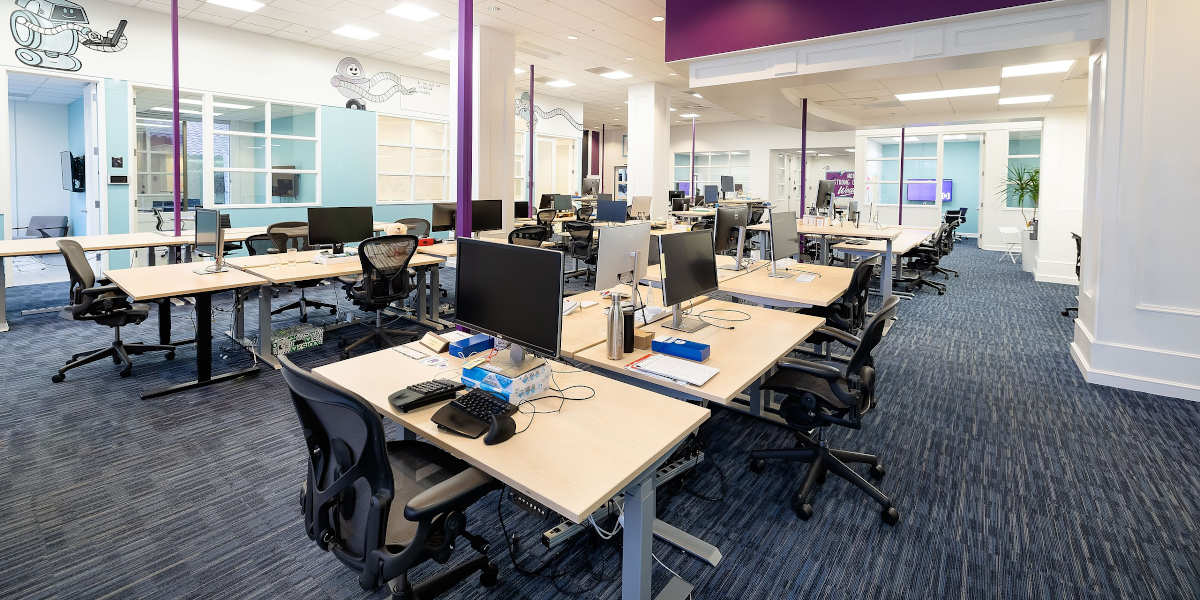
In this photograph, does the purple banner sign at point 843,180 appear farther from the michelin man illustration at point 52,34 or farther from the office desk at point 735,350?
the michelin man illustration at point 52,34

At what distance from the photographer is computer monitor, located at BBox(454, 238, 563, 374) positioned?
204 cm

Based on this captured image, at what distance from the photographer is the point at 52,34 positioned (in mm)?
7254

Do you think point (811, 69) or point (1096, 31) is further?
point (811, 69)

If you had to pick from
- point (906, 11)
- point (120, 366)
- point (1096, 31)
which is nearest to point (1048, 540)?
point (1096, 31)

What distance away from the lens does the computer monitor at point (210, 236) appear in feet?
15.0

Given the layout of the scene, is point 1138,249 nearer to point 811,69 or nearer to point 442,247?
point 811,69

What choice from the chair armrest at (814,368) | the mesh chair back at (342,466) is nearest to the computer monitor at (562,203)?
the chair armrest at (814,368)

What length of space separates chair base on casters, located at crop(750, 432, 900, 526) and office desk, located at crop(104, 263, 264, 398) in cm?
Result: 365

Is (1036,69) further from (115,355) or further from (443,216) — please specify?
(115,355)

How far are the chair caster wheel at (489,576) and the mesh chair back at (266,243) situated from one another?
5.11m

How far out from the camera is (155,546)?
2369 mm

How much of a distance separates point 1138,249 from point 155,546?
19.9ft

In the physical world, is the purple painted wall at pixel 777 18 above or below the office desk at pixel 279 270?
above

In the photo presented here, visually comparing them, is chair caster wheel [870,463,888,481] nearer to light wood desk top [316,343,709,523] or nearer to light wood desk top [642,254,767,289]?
light wood desk top [642,254,767,289]
